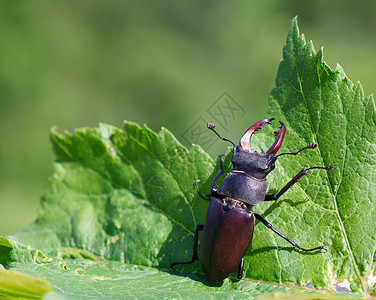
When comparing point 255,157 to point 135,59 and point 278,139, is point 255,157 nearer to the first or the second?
point 278,139

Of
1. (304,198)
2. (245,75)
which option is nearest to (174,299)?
(304,198)

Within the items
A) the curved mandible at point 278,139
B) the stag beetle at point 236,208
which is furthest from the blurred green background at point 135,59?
the curved mandible at point 278,139

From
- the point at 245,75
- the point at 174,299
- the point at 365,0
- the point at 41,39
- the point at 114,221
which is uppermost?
the point at 365,0

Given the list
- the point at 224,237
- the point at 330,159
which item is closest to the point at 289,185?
the point at 330,159

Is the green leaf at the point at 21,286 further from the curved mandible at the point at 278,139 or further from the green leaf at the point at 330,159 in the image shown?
the curved mandible at the point at 278,139

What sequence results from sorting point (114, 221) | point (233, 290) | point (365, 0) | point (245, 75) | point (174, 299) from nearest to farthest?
point (174, 299) < point (233, 290) < point (114, 221) < point (245, 75) < point (365, 0)

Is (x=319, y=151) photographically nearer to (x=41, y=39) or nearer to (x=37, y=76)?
(x=37, y=76)
